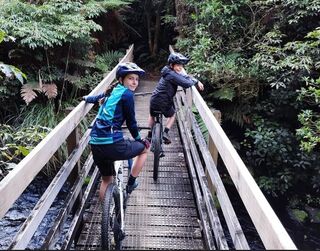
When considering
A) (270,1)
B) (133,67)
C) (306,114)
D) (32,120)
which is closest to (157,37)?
(270,1)

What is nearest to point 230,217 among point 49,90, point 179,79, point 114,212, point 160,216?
point 114,212

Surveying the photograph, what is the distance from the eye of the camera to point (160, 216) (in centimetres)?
464

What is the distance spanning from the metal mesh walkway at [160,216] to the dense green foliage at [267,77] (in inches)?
125

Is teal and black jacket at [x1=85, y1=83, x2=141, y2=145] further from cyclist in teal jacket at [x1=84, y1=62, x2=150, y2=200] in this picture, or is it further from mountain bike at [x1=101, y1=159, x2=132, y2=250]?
mountain bike at [x1=101, y1=159, x2=132, y2=250]

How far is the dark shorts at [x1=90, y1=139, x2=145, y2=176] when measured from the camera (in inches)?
138

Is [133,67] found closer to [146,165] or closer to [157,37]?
[146,165]

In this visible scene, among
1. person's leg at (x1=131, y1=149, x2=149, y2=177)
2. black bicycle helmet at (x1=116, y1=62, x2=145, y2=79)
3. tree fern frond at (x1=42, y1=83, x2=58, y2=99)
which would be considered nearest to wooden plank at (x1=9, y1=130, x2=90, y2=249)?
person's leg at (x1=131, y1=149, x2=149, y2=177)

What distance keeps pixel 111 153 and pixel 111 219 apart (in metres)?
0.63

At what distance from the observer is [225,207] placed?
9.62 ft

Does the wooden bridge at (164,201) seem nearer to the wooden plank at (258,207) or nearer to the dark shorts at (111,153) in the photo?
the wooden plank at (258,207)

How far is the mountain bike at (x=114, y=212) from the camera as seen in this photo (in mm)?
3406

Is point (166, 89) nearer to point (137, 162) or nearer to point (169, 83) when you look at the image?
point (169, 83)

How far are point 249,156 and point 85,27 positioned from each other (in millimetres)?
4813

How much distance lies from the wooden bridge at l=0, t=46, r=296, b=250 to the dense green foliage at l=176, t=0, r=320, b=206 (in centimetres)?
239
